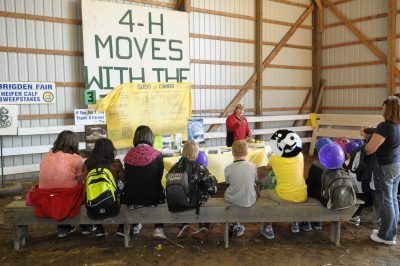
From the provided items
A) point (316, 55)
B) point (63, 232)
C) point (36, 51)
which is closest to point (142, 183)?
point (63, 232)

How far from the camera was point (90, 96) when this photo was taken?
7.12 m

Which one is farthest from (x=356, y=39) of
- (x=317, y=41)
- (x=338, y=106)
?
(x=338, y=106)

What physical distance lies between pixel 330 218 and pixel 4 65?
5778mm

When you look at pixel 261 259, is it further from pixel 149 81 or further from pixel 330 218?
pixel 149 81

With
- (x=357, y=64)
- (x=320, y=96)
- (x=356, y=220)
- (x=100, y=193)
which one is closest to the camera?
(x=100, y=193)

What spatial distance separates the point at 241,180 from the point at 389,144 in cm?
146

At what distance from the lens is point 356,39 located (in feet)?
33.8

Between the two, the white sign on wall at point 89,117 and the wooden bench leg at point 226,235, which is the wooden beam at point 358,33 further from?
the wooden bench leg at point 226,235

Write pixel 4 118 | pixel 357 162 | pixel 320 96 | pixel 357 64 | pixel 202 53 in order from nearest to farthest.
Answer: pixel 357 162, pixel 4 118, pixel 202 53, pixel 357 64, pixel 320 96

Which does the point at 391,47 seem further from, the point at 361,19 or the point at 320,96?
the point at 320,96

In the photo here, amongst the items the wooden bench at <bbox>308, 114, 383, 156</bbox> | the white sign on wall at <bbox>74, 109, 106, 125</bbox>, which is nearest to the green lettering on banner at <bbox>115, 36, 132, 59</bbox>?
the white sign on wall at <bbox>74, 109, 106, 125</bbox>

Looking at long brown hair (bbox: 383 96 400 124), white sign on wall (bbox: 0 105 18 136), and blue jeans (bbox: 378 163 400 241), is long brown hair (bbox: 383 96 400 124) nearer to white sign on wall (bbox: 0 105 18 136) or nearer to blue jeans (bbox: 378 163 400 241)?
blue jeans (bbox: 378 163 400 241)

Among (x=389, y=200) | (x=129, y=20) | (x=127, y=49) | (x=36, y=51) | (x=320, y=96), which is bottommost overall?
(x=389, y=200)

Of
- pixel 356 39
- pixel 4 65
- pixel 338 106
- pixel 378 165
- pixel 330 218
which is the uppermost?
pixel 356 39
